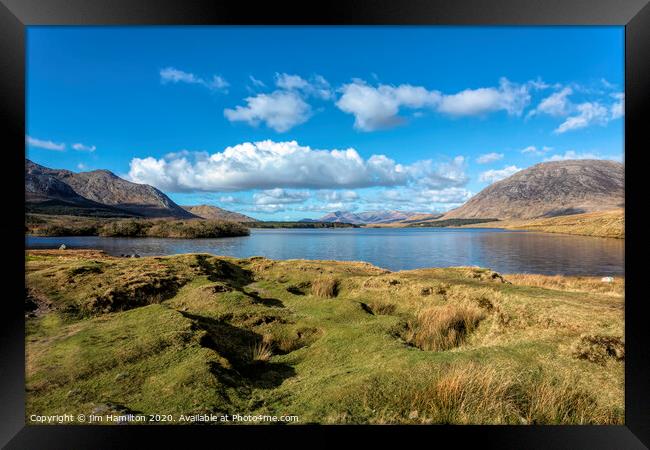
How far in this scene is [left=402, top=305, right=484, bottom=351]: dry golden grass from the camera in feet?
15.1

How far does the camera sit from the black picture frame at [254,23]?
314cm

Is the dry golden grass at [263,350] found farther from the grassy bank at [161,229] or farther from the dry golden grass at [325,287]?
the grassy bank at [161,229]

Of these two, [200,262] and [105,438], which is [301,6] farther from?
[200,262]

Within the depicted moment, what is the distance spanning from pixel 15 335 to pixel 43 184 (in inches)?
895

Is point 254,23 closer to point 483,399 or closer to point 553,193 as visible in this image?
point 483,399

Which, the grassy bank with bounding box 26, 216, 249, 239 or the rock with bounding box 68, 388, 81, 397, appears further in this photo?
the grassy bank with bounding box 26, 216, 249, 239

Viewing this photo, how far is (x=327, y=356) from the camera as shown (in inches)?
163

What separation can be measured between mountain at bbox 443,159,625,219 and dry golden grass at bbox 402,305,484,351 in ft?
156

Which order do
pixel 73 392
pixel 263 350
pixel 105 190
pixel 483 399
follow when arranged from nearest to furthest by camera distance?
1. pixel 483 399
2. pixel 73 392
3. pixel 263 350
4. pixel 105 190

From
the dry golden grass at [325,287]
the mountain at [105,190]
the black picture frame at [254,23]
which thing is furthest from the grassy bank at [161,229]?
the black picture frame at [254,23]

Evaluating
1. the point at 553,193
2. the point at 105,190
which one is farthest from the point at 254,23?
the point at 553,193

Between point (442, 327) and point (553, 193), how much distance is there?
7765cm

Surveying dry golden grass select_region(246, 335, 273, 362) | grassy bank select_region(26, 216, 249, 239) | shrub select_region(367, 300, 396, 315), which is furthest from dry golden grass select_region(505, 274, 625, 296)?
grassy bank select_region(26, 216, 249, 239)

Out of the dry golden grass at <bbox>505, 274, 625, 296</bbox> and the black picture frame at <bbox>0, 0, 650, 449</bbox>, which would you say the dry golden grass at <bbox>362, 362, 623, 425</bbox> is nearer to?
the black picture frame at <bbox>0, 0, 650, 449</bbox>
